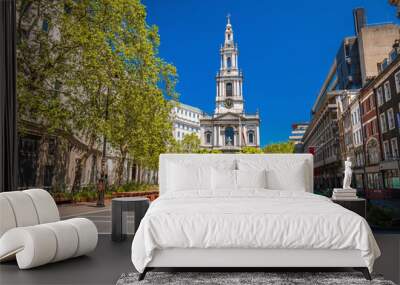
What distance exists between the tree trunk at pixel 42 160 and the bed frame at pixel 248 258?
9.61 ft

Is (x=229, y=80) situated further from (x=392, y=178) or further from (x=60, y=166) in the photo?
(x=60, y=166)

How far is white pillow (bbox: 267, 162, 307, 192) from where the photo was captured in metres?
4.03

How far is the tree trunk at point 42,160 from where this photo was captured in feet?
15.8

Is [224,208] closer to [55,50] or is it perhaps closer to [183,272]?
[183,272]

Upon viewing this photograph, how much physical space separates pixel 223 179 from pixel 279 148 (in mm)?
1732

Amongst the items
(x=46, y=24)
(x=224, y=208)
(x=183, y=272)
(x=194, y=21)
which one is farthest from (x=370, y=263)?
(x=46, y=24)

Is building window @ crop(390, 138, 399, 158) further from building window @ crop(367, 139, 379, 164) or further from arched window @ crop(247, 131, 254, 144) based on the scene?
arched window @ crop(247, 131, 254, 144)

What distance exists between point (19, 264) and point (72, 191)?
85.1 inches

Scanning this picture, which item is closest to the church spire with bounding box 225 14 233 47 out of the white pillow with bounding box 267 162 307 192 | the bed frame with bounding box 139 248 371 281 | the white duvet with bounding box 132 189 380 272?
the white pillow with bounding box 267 162 307 192

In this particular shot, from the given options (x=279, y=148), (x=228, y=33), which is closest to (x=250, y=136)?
(x=279, y=148)

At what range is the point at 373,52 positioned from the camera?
16.0 ft

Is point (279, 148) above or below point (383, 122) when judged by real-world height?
below

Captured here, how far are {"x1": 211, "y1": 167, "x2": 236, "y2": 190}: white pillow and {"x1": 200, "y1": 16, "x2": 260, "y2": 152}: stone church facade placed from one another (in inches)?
53.5

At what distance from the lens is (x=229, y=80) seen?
17.7 ft
